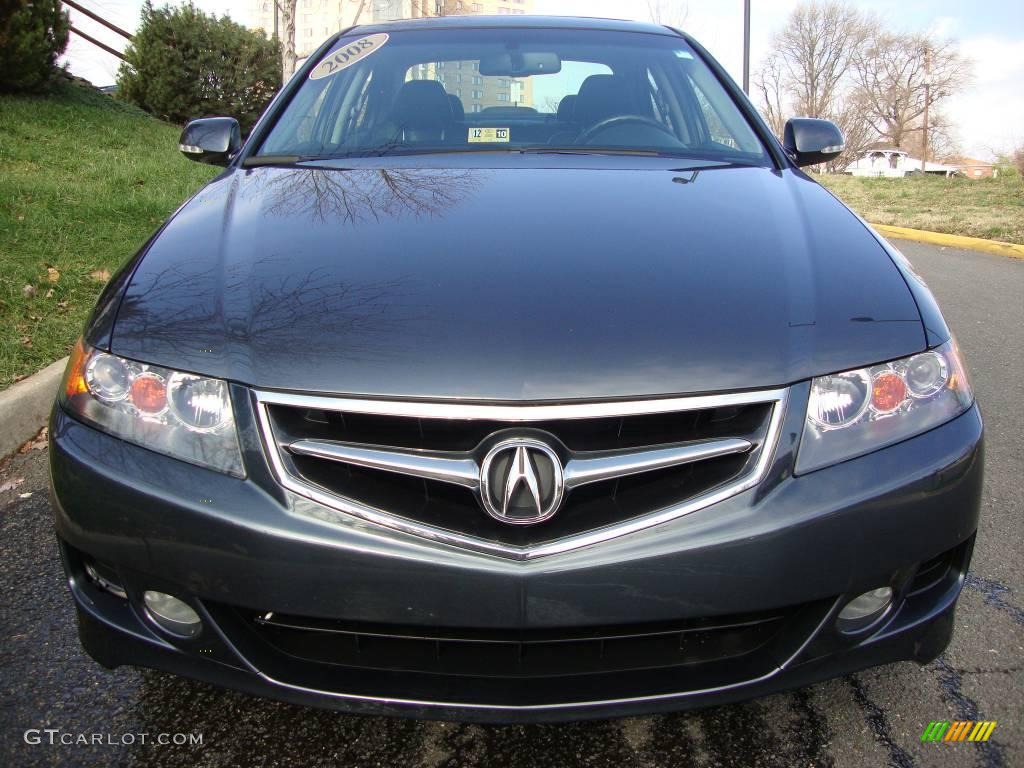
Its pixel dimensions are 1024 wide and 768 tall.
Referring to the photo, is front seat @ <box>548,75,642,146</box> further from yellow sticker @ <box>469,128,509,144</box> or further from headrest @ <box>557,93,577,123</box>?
yellow sticker @ <box>469,128,509,144</box>

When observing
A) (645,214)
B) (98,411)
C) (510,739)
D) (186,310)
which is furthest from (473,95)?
(510,739)

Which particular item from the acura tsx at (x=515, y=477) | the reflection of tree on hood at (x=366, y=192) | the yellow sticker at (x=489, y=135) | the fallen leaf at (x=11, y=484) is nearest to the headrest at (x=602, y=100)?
the yellow sticker at (x=489, y=135)

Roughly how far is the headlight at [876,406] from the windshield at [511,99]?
1.16 meters

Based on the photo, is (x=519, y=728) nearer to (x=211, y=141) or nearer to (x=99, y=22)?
(x=211, y=141)

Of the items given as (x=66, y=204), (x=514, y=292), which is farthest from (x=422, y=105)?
(x=66, y=204)

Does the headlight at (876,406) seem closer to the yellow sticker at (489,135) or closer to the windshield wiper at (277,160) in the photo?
the yellow sticker at (489,135)

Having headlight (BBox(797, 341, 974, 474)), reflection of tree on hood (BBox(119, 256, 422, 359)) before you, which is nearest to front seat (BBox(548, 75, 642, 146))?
reflection of tree on hood (BBox(119, 256, 422, 359))

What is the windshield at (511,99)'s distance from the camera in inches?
110

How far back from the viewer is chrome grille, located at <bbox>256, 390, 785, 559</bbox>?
1500 mm

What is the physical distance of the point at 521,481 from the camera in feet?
4.88

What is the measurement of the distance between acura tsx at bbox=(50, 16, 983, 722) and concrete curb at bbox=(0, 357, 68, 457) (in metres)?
1.91

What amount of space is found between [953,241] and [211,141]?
9.02 m

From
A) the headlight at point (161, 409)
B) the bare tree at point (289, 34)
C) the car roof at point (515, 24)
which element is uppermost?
the bare tree at point (289, 34)

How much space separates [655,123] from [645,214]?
969 millimetres
